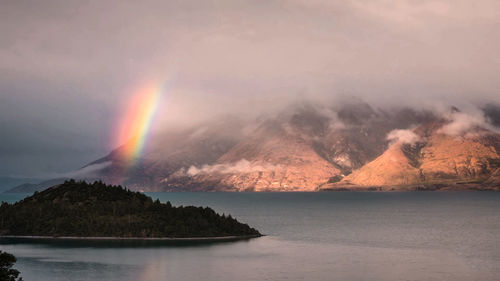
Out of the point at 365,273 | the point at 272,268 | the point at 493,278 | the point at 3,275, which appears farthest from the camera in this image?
the point at 272,268

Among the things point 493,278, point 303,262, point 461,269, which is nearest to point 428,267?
point 461,269

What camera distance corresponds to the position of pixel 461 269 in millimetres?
181750

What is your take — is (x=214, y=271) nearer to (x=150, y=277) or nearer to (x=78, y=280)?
(x=150, y=277)

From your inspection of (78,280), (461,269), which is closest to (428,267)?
(461,269)

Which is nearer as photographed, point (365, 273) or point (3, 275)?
Answer: point (3, 275)

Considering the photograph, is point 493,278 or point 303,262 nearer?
point 493,278

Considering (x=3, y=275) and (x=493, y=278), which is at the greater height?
(x=3, y=275)

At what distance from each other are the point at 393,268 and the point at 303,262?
106ft

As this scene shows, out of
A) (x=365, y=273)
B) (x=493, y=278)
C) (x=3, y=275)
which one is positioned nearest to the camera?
(x=3, y=275)

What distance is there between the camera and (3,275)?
11906 cm

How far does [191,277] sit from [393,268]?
67.4 m

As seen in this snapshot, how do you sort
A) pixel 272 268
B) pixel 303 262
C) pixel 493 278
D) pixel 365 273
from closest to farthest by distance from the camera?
pixel 493 278 < pixel 365 273 < pixel 272 268 < pixel 303 262

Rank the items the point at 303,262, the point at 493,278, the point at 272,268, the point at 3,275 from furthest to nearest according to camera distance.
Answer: the point at 303,262 < the point at 272,268 < the point at 493,278 < the point at 3,275

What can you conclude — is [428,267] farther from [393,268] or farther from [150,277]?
[150,277]
